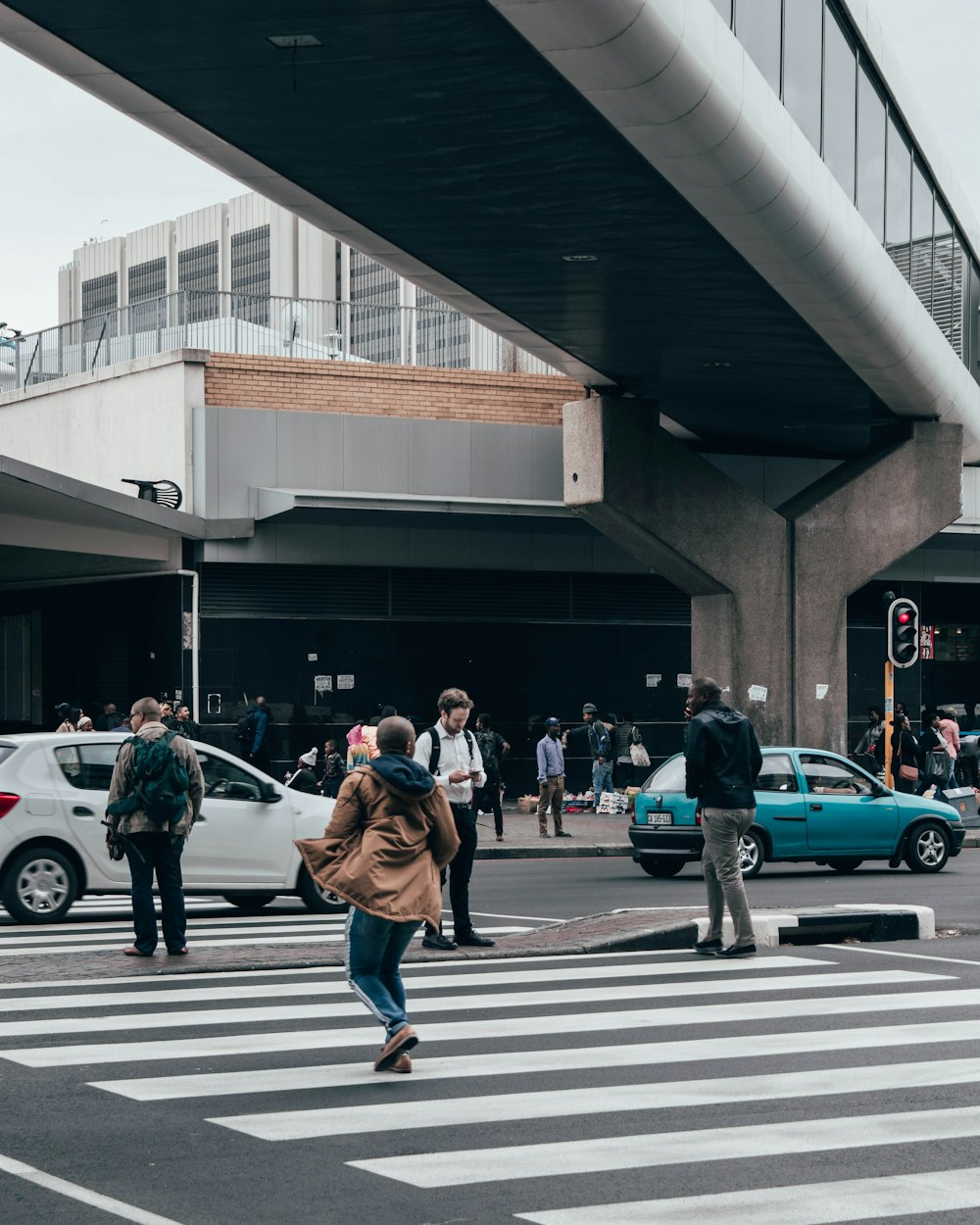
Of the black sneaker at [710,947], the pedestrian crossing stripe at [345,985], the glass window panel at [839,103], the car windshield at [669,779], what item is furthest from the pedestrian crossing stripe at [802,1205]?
the glass window panel at [839,103]

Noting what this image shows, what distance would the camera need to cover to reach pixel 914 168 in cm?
3186

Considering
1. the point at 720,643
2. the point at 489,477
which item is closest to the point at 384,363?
the point at 489,477

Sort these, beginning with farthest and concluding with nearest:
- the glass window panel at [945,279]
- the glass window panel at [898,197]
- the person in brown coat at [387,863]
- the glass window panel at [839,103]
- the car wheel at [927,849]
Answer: the glass window panel at [945,279] < the glass window panel at [898,197] < the glass window panel at [839,103] < the car wheel at [927,849] < the person in brown coat at [387,863]

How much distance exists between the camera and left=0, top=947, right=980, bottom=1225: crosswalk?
6.05m

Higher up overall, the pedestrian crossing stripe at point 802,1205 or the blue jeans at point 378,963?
the blue jeans at point 378,963

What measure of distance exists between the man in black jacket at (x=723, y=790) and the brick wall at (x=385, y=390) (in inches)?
819

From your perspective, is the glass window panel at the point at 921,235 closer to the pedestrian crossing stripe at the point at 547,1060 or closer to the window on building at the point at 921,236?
the window on building at the point at 921,236

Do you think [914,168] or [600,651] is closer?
[914,168]

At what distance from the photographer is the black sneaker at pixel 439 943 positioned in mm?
12273

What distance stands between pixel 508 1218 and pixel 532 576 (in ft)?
94.5

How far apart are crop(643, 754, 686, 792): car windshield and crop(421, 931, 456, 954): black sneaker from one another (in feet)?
24.9

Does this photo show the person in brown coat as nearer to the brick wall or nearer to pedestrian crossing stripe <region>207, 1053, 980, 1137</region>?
pedestrian crossing stripe <region>207, 1053, 980, 1137</region>

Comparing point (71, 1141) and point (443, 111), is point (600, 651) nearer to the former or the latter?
point (443, 111)

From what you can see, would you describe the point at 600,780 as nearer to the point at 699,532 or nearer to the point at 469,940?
the point at 699,532
